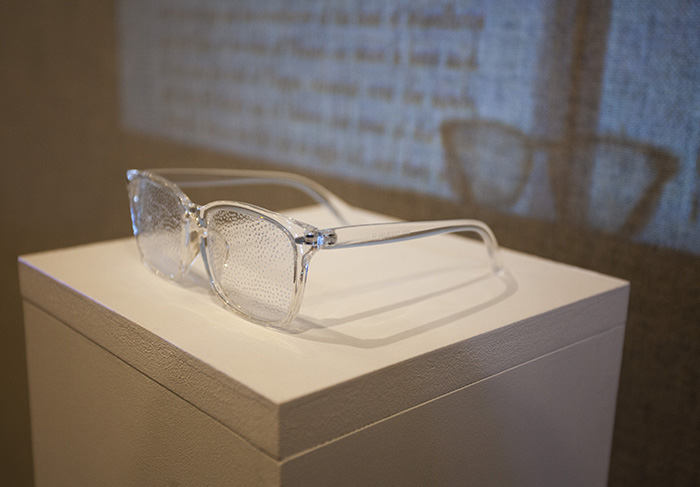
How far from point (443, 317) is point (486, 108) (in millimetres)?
407

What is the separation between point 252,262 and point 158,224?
0.44 ft

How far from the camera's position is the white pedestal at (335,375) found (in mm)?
446

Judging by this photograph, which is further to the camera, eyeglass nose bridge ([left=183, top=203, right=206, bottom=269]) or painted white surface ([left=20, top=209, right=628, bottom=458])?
eyeglass nose bridge ([left=183, top=203, right=206, bottom=269])

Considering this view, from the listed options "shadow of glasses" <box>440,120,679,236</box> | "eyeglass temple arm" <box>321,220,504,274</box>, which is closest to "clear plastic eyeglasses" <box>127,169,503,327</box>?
"eyeglass temple arm" <box>321,220,504,274</box>

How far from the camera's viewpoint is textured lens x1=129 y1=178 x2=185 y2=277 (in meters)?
0.60

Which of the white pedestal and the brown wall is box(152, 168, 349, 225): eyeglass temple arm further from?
the brown wall

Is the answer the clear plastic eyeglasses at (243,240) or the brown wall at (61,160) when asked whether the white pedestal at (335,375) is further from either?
the brown wall at (61,160)

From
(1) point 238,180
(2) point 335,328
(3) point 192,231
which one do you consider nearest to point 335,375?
(2) point 335,328

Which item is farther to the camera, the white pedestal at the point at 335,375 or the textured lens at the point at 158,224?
the textured lens at the point at 158,224

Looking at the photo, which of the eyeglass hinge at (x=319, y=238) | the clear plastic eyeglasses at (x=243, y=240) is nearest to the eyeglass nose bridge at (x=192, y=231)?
the clear plastic eyeglasses at (x=243, y=240)

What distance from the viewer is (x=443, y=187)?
95cm

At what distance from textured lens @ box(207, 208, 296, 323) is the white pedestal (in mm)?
19

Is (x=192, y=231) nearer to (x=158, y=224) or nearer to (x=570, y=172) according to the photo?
(x=158, y=224)

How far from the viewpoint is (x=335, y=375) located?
1.45ft
